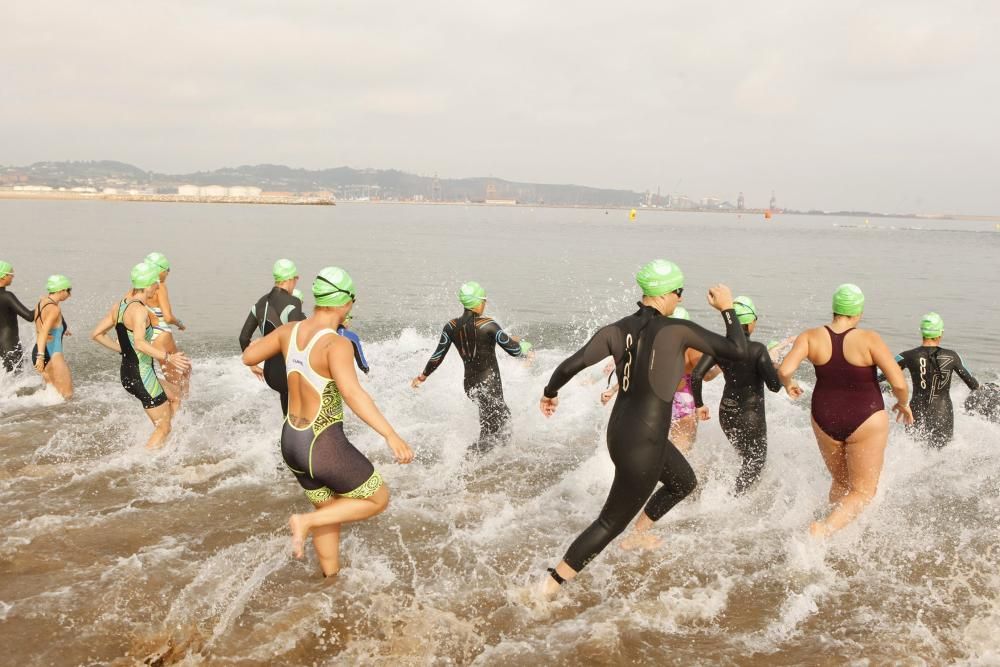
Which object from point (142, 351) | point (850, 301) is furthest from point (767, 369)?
point (142, 351)

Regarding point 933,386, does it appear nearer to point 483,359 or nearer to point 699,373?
point 699,373

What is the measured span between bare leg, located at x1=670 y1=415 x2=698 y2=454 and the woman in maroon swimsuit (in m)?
1.57

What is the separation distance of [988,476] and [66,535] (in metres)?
9.71

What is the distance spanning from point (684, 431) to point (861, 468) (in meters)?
1.91

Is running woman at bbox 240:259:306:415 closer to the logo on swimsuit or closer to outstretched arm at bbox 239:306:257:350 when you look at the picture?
outstretched arm at bbox 239:306:257:350

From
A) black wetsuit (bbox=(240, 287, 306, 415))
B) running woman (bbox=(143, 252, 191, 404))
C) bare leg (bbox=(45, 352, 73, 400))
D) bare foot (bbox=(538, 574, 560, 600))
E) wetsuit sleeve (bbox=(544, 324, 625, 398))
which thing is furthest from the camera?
bare leg (bbox=(45, 352, 73, 400))

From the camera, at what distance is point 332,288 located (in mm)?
4379

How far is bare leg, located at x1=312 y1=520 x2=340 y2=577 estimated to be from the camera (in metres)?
4.89

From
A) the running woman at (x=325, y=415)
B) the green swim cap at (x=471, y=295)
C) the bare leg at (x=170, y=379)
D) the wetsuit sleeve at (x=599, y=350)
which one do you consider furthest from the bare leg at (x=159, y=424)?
the wetsuit sleeve at (x=599, y=350)

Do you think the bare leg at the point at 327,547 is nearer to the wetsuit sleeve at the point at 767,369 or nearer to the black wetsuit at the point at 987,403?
the wetsuit sleeve at the point at 767,369

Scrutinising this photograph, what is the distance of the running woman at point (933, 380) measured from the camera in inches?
289

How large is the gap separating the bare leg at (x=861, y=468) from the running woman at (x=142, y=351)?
673 cm

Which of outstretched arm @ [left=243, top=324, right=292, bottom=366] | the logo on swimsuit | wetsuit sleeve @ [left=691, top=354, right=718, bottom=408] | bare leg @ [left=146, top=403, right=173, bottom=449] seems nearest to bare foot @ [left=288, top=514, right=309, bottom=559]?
outstretched arm @ [left=243, top=324, right=292, bottom=366]

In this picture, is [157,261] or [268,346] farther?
[157,261]
